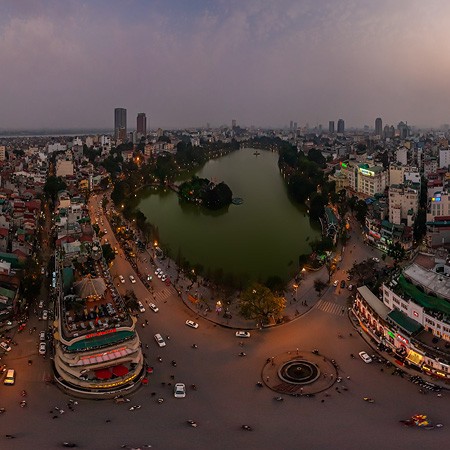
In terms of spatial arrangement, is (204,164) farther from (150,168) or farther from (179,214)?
(179,214)

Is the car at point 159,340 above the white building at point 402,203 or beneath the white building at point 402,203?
beneath

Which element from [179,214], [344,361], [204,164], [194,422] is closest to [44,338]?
[194,422]

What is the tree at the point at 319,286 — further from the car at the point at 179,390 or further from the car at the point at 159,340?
the car at the point at 179,390

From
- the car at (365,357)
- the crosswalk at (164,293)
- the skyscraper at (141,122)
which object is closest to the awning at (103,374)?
the crosswalk at (164,293)

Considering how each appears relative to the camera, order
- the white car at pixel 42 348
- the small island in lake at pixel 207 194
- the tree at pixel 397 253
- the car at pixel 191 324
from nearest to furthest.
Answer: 1. the white car at pixel 42 348
2. the car at pixel 191 324
3. the tree at pixel 397 253
4. the small island in lake at pixel 207 194

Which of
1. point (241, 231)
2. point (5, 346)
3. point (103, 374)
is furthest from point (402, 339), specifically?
point (241, 231)

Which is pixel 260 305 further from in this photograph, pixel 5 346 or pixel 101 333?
pixel 5 346

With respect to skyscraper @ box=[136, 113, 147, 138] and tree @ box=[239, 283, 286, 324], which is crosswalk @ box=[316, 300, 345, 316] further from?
skyscraper @ box=[136, 113, 147, 138]
